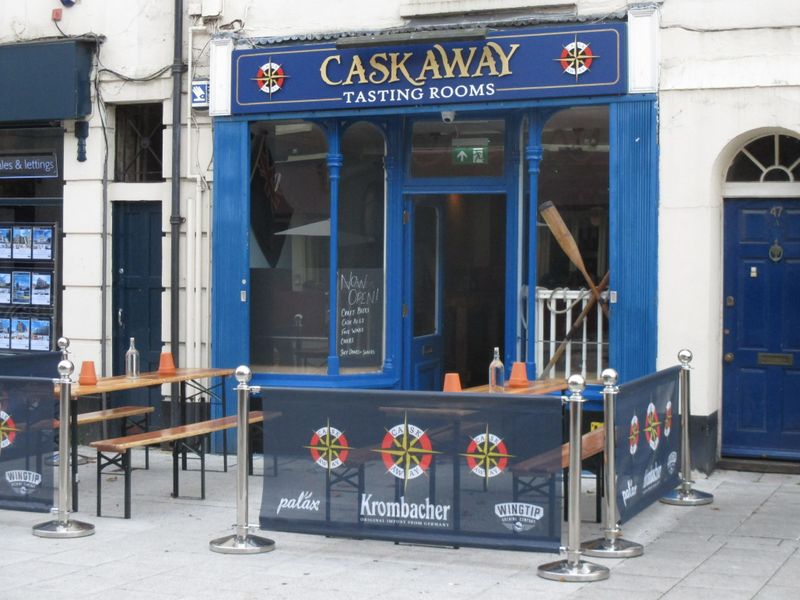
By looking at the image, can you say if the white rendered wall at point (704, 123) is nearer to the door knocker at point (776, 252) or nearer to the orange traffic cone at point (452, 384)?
the door knocker at point (776, 252)

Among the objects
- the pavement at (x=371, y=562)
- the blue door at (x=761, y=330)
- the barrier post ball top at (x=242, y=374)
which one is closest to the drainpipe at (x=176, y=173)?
the pavement at (x=371, y=562)

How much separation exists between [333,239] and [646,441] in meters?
4.71

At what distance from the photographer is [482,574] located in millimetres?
7930

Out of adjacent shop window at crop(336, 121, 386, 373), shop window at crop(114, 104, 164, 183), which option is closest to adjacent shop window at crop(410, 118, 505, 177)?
adjacent shop window at crop(336, 121, 386, 373)

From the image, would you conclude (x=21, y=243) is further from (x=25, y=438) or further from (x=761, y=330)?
(x=761, y=330)

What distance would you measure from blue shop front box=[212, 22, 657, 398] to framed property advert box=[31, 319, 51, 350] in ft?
7.63

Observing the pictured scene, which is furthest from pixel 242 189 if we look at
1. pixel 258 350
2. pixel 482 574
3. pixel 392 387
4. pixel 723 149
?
pixel 482 574

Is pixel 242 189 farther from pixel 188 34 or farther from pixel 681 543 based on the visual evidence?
pixel 681 543

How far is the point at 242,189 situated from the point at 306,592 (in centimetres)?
603

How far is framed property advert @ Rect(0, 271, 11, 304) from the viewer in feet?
46.4

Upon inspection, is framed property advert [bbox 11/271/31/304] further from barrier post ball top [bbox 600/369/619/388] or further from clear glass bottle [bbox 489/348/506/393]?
barrier post ball top [bbox 600/369/619/388]

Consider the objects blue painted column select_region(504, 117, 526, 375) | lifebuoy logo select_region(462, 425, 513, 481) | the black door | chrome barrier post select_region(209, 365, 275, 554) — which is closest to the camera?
lifebuoy logo select_region(462, 425, 513, 481)

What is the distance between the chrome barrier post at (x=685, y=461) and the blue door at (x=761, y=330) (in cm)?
137

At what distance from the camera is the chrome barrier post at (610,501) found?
26.2 feet
